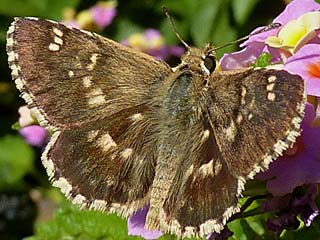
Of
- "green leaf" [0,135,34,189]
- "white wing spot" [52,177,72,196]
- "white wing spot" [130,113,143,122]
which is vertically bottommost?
"green leaf" [0,135,34,189]

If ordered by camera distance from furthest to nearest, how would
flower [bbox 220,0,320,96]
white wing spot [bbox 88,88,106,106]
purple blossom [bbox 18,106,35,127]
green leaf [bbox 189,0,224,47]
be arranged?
green leaf [bbox 189,0,224,47]
purple blossom [bbox 18,106,35,127]
white wing spot [bbox 88,88,106,106]
flower [bbox 220,0,320,96]

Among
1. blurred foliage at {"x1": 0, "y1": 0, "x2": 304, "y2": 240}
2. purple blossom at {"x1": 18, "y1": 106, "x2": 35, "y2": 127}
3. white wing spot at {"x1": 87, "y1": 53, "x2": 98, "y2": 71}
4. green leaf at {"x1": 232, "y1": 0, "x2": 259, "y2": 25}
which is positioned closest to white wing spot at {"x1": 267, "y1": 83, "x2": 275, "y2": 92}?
white wing spot at {"x1": 87, "y1": 53, "x2": 98, "y2": 71}

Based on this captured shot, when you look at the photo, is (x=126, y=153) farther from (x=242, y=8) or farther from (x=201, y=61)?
(x=242, y=8)

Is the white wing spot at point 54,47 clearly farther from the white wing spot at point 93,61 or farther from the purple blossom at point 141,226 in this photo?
the purple blossom at point 141,226

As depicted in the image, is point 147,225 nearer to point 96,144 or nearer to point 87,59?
point 96,144

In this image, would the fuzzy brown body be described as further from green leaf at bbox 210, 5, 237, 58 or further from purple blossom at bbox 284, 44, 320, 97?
green leaf at bbox 210, 5, 237, 58

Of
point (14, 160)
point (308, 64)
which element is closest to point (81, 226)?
point (308, 64)
